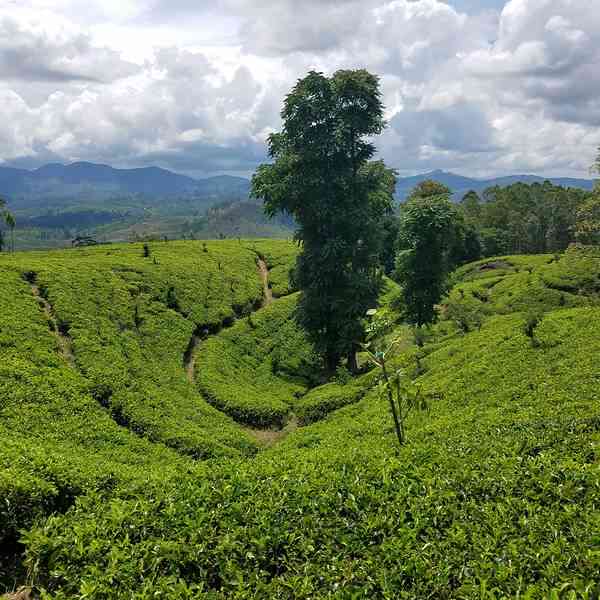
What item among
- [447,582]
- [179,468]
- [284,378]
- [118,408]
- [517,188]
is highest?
[517,188]

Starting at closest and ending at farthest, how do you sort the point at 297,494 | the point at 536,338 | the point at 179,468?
the point at 297,494 → the point at 179,468 → the point at 536,338

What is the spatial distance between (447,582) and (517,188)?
139698mm

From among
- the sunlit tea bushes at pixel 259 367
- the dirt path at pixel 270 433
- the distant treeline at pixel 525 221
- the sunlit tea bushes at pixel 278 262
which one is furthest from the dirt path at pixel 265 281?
the distant treeline at pixel 525 221

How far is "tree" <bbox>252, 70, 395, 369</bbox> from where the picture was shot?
107 feet

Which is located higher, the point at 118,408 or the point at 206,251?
the point at 206,251

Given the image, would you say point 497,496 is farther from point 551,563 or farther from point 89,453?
point 89,453

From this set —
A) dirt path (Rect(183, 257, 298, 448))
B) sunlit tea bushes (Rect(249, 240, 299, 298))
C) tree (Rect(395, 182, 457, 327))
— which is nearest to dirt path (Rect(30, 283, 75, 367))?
dirt path (Rect(183, 257, 298, 448))

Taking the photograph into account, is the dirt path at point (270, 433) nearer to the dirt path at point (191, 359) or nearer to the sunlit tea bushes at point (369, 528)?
the dirt path at point (191, 359)

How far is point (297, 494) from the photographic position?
10.6 m

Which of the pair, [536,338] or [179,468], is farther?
[536,338]

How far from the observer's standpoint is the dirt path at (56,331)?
25266mm

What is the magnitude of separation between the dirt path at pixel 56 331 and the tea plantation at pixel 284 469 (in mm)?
150

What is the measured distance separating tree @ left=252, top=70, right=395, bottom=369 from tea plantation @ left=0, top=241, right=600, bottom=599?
626 centimetres

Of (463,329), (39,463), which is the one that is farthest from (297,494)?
(463,329)
